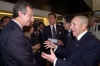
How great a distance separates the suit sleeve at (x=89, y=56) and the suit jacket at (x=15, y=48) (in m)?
0.40

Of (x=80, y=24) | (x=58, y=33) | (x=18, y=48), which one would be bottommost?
(x=58, y=33)

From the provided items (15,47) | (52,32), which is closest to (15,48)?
(15,47)

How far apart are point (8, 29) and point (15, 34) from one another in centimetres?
10

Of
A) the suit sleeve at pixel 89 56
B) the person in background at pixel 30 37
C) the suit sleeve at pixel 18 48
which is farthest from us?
the person in background at pixel 30 37

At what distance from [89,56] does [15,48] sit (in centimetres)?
78

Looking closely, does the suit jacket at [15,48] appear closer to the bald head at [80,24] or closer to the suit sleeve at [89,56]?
the suit sleeve at [89,56]

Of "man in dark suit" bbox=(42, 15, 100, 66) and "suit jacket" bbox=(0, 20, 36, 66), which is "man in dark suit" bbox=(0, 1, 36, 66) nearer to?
"suit jacket" bbox=(0, 20, 36, 66)

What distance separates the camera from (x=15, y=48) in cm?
126

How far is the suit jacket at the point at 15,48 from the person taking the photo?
49.6 inches

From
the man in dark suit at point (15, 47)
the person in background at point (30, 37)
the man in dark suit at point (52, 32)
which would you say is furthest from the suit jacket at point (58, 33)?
the man in dark suit at point (15, 47)

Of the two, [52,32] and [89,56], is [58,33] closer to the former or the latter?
[52,32]

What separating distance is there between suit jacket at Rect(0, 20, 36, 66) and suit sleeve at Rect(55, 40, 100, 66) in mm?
398

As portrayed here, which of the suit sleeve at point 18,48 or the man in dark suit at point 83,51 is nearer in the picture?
the suit sleeve at point 18,48

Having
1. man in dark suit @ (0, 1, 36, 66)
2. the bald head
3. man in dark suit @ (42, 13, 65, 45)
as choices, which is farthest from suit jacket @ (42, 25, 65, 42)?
man in dark suit @ (0, 1, 36, 66)
